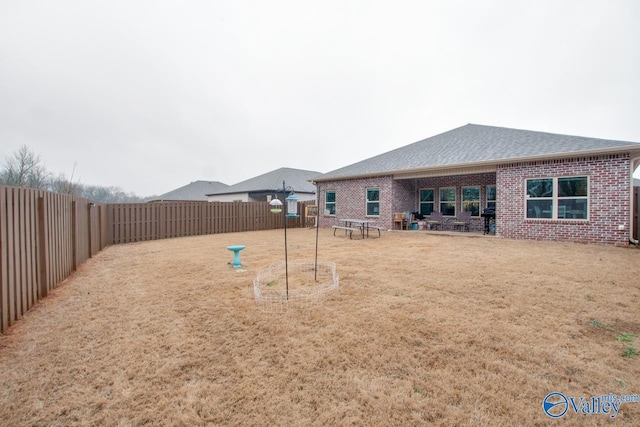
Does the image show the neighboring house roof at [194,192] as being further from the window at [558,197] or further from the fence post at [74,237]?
the window at [558,197]

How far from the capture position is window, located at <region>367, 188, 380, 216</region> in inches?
565

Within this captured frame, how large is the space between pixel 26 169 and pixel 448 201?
100ft

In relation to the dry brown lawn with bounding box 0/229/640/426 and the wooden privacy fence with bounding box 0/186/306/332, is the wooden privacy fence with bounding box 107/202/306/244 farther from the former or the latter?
the dry brown lawn with bounding box 0/229/640/426

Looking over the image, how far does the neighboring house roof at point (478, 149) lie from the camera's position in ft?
29.7

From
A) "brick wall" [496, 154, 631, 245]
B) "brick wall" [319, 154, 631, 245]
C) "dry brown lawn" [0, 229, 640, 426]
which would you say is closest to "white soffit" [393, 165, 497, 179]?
"brick wall" [319, 154, 631, 245]

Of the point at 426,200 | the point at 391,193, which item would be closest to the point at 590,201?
the point at 426,200

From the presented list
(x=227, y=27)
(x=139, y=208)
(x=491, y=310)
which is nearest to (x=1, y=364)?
(x=491, y=310)

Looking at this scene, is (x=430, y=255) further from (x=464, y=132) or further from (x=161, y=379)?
(x=464, y=132)

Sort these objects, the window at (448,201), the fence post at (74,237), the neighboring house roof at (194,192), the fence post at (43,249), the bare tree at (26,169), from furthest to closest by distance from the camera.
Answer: the neighboring house roof at (194,192) → the bare tree at (26,169) → the window at (448,201) → the fence post at (74,237) → the fence post at (43,249)

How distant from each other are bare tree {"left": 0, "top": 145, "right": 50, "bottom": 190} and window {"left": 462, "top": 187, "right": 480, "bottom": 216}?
29481mm

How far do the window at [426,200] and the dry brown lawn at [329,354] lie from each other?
10017mm

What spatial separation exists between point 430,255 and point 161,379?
652 cm

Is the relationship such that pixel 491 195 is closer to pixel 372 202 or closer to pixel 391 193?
pixel 391 193

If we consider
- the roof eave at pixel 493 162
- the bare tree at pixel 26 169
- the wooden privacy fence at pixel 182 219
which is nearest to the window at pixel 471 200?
the roof eave at pixel 493 162
